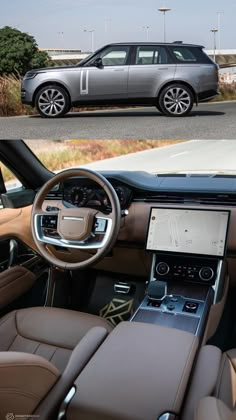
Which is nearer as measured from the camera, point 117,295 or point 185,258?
point 185,258

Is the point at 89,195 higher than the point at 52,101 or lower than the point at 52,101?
lower

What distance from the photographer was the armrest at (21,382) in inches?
54.3

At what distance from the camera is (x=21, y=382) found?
1.42 meters

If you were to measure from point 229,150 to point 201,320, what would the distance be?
3.17ft

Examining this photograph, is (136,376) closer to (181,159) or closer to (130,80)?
(181,159)

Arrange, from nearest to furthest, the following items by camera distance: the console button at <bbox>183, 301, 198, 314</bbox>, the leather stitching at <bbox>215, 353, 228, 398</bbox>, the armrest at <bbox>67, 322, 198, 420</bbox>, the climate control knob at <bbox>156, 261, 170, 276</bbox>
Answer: the armrest at <bbox>67, 322, 198, 420</bbox> → the leather stitching at <bbox>215, 353, 228, 398</bbox> → the console button at <bbox>183, 301, 198, 314</bbox> → the climate control knob at <bbox>156, 261, 170, 276</bbox>

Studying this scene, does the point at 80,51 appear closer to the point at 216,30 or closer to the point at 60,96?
the point at 60,96

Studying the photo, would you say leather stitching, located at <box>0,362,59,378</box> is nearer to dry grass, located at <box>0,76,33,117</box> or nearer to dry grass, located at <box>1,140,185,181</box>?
dry grass, located at <box>1,140,185,181</box>

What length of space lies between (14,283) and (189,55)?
192cm

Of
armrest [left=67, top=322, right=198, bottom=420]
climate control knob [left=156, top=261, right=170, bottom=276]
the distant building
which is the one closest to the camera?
armrest [left=67, top=322, right=198, bottom=420]

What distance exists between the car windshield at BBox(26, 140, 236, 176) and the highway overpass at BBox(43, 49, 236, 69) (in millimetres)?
695

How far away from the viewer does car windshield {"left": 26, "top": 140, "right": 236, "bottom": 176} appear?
105 inches

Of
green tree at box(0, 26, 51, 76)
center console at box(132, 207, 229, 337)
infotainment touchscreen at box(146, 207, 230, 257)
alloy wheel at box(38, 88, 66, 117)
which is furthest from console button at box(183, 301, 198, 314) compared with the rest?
green tree at box(0, 26, 51, 76)

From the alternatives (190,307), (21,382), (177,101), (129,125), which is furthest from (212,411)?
(177,101)
